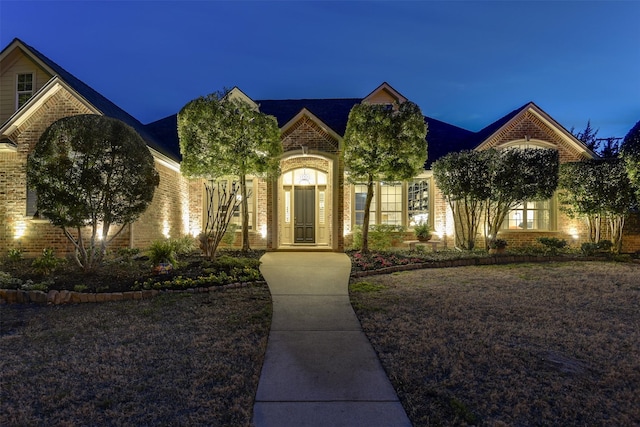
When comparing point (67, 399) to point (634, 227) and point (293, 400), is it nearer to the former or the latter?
point (293, 400)

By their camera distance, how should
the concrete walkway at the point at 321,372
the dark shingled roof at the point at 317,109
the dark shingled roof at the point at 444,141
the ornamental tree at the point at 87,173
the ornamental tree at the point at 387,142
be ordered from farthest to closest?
the dark shingled roof at the point at 317,109, the dark shingled roof at the point at 444,141, the ornamental tree at the point at 387,142, the ornamental tree at the point at 87,173, the concrete walkway at the point at 321,372

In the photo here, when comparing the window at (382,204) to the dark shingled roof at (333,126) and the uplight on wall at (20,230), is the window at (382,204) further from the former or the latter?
the uplight on wall at (20,230)

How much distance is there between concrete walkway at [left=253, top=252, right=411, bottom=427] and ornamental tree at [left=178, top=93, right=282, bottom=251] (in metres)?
5.42

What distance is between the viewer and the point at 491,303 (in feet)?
20.1

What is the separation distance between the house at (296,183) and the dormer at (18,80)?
3cm

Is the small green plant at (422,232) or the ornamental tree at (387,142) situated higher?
the ornamental tree at (387,142)

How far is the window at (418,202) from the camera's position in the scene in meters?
13.8

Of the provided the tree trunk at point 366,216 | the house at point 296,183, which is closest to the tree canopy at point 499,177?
the house at point 296,183

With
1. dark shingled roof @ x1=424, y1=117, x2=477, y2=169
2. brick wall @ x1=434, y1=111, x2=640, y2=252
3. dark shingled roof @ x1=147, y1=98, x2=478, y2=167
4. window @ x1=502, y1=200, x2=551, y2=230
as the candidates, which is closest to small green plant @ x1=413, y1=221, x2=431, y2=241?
brick wall @ x1=434, y1=111, x2=640, y2=252

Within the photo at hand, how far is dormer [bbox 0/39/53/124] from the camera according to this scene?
39.4 ft

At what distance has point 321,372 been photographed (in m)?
3.54

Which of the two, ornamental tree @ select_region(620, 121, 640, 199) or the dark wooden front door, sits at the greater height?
ornamental tree @ select_region(620, 121, 640, 199)

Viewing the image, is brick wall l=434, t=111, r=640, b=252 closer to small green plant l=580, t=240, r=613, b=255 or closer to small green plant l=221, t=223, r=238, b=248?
small green plant l=580, t=240, r=613, b=255

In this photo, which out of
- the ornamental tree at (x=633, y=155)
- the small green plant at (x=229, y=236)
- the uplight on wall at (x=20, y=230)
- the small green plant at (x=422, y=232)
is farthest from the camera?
the small green plant at (x=422, y=232)
